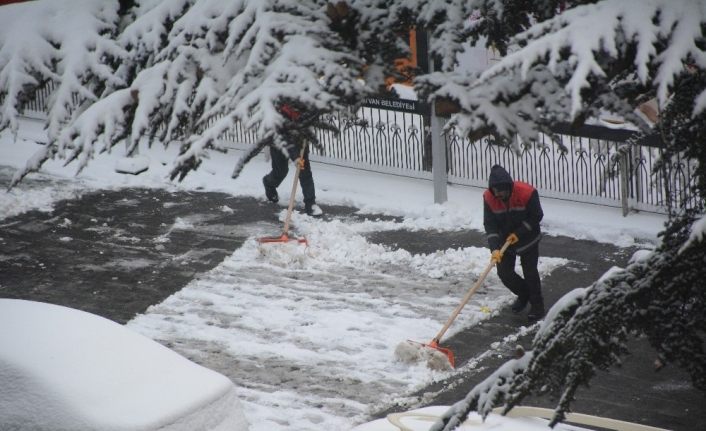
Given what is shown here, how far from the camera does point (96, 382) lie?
6.03m

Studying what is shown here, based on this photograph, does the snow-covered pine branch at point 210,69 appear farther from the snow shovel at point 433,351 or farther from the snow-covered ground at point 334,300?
the snow shovel at point 433,351

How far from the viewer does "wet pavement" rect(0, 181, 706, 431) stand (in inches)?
330

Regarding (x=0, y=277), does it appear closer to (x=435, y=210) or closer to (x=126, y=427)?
(x=435, y=210)

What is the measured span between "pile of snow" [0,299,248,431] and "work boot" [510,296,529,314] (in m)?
4.30

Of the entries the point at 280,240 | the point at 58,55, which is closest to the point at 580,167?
the point at 280,240

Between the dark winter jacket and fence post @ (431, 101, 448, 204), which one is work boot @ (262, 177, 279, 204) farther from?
the dark winter jacket

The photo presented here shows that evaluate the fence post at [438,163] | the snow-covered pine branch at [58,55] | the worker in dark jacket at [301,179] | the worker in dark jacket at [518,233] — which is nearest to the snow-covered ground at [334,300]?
the fence post at [438,163]

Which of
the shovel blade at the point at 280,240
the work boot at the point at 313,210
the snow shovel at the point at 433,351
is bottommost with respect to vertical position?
the snow shovel at the point at 433,351

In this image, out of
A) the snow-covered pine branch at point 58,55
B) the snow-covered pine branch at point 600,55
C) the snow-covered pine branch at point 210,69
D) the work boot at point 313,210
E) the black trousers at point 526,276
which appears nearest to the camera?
the snow-covered pine branch at point 600,55

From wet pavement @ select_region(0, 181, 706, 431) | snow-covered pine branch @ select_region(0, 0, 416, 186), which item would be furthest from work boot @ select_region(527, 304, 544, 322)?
snow-covered pine branch @ select_region(0, 0, 416, 186)

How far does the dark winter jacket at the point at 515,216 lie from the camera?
9.86m

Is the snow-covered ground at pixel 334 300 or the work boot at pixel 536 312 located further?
the work boot at pixel 536 312

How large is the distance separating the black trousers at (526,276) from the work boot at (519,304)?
0.09 ft

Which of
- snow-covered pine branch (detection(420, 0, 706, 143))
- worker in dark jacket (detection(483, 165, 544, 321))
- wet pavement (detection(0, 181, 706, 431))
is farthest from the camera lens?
worker in dark jacket (detection(483, 165, 544, 321))
